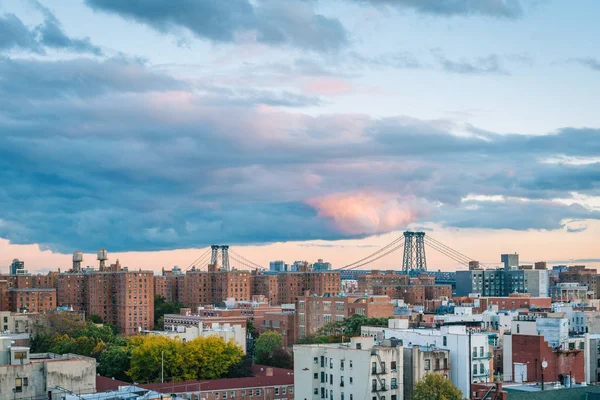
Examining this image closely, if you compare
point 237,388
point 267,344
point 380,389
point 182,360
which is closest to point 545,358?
point 380,389

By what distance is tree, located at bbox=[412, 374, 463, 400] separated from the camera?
7538 centimetres

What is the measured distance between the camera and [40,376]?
7644 centimetres

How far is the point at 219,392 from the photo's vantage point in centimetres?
10744

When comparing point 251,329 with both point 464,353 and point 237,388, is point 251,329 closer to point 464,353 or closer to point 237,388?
point 237,388

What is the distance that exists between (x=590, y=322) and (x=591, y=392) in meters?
72.3

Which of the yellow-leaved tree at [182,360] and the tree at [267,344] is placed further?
the tree at [267,344]

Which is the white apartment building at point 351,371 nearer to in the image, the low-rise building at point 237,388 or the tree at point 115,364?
the low-rise building at point 237,388

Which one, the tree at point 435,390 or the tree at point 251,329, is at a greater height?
the tree at point 435,390

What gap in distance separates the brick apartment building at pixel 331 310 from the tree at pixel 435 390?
90.3 metres

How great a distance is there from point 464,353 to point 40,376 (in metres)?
37.4

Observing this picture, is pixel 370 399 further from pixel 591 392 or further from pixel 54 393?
pixel 54 393

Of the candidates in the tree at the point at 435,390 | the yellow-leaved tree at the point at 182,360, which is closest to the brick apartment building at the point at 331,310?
the yellow-leaved tree at the point at 182,360

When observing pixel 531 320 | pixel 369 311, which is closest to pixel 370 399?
pixel 531 320

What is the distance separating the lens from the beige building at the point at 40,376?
243 feet
